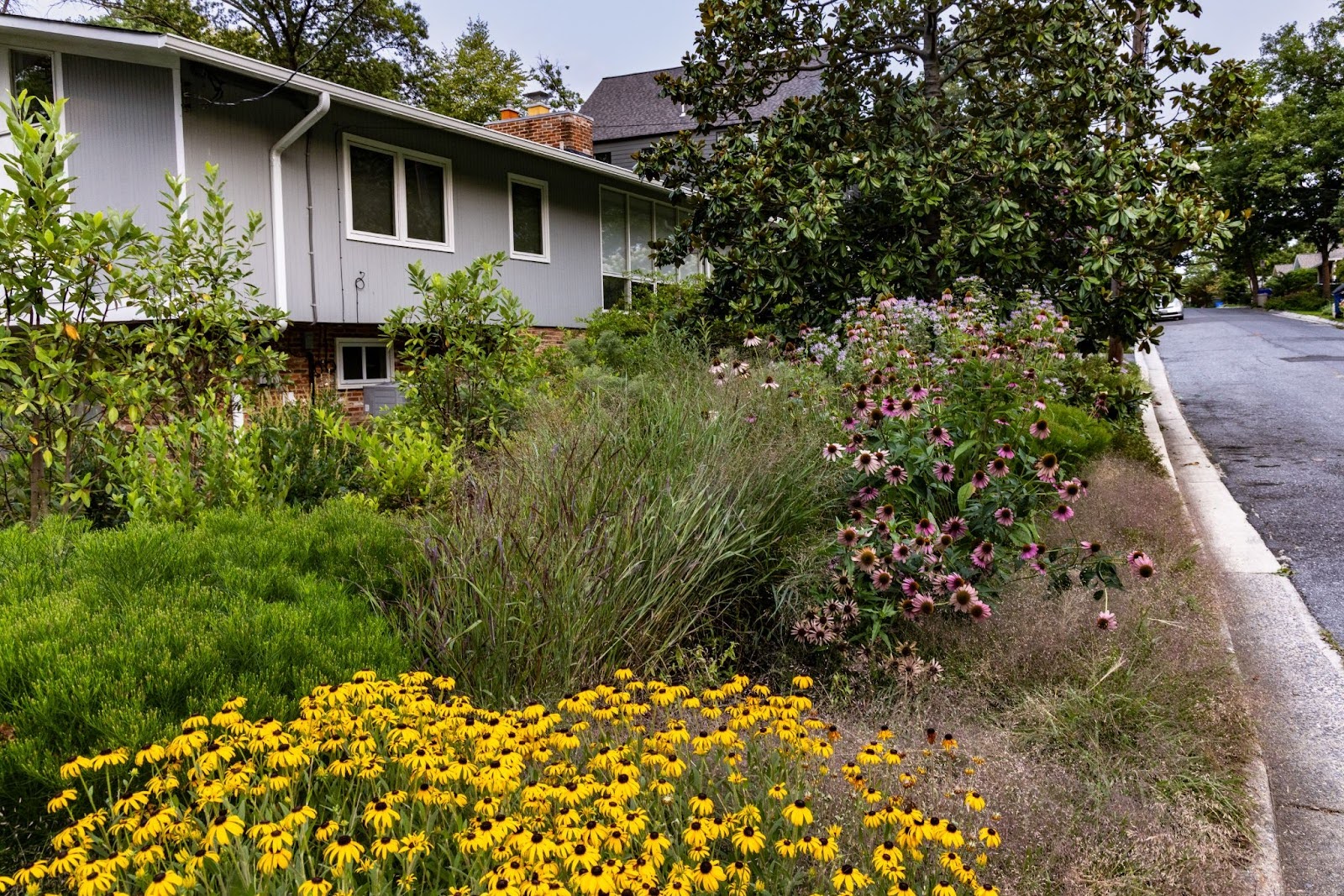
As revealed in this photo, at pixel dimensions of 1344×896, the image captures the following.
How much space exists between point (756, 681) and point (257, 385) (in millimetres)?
4375

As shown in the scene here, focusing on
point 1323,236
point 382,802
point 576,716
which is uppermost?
point 1323,236

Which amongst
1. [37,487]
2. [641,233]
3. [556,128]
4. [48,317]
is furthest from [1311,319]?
[37,487]

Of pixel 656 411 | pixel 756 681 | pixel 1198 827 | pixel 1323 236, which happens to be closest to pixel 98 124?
pixel 656 411

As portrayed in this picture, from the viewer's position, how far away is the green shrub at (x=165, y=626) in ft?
8.37

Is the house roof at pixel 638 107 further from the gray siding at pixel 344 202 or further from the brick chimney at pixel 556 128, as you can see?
the gray siding at pixel 344 202

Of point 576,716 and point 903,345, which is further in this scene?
point 903,345

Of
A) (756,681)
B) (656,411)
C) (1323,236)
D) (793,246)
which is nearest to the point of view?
(756,681)

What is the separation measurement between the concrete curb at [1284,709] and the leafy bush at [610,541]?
213 cm

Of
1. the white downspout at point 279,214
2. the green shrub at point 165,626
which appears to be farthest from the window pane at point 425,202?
the green shrub at point 165,626

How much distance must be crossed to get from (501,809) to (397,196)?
13.0 meters

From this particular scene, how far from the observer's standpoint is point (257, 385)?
6602 millimetres

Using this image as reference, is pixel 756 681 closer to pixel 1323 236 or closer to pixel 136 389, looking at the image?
pixel 136 389

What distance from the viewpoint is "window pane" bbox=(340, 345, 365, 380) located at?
45.6 ft

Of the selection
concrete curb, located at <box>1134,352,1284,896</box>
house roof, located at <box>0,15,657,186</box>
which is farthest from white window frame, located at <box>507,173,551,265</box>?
concrete curb, located at <box>1134,352,1284,896</box>
